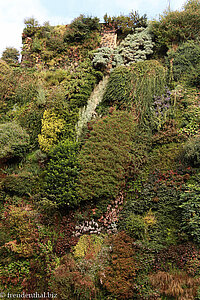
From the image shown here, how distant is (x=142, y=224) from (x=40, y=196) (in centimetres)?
352

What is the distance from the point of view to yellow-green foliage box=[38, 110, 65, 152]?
8914 mm

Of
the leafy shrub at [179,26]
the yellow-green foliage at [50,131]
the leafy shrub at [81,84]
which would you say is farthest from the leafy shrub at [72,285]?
the leafy shrub at [179,26]

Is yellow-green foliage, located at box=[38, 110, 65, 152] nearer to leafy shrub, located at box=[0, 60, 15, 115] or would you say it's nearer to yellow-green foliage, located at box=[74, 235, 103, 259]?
leafy shrub, located at box=[0, 60, 15, 115]

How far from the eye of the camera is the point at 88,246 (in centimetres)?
687

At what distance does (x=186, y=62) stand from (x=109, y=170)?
5.74 metres

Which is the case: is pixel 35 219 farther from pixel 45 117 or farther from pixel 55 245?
pixel 45 117

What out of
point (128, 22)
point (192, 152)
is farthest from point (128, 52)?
point (192, 152)

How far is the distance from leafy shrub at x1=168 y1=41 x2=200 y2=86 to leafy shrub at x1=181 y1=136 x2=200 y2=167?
10.1 ft

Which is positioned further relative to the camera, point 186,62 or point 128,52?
point 128,52

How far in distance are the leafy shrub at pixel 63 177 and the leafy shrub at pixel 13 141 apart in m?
1.67

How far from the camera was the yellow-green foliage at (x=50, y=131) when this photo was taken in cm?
891

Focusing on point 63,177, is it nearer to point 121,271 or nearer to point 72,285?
point 72,285

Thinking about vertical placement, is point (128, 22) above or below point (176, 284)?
above

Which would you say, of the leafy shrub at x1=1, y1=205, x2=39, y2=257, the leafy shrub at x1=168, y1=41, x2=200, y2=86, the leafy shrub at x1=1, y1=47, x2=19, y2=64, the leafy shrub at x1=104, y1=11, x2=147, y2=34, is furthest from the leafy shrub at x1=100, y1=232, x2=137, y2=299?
the leafy shrub at x1=1, y1=47, x2=19, y2=64
